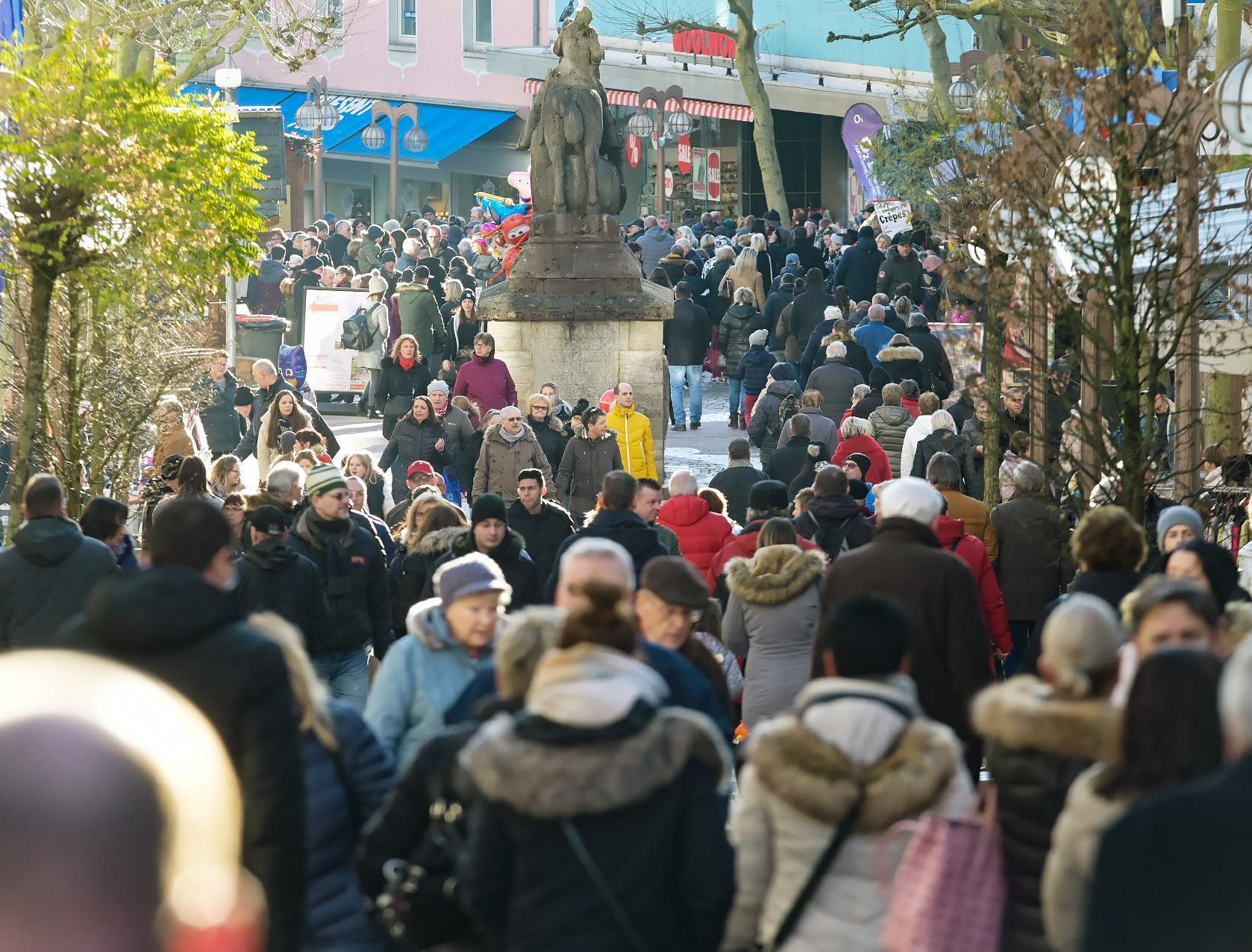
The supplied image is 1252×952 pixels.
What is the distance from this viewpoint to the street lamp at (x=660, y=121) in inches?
1516

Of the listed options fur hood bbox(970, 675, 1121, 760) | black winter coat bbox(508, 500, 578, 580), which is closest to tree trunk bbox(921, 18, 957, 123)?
black winter coat bbox(508, 500, 578, 580)

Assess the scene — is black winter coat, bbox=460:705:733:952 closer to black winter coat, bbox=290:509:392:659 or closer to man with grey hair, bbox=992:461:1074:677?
black winter coat, bbox=290:509:392:659

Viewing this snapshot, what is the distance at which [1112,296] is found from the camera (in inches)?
351

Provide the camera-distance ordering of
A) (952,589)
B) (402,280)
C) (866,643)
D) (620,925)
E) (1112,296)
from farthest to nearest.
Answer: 1. (402,280)
2. (1112,296)
3. (952,589)
4. (866,643)
5. (620,925)

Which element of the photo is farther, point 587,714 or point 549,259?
point 549,259

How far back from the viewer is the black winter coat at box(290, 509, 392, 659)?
9.29 metres

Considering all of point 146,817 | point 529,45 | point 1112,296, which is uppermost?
point 529,45

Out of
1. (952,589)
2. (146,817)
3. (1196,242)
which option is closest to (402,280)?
(1196,242)

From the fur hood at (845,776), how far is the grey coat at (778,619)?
3.82m

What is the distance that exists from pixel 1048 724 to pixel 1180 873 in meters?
1.70

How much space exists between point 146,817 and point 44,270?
29.2ft

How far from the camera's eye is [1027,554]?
1082 cm

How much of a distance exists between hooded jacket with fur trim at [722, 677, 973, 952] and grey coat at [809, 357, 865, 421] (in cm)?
1437

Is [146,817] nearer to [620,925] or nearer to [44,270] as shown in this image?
[620,925]
